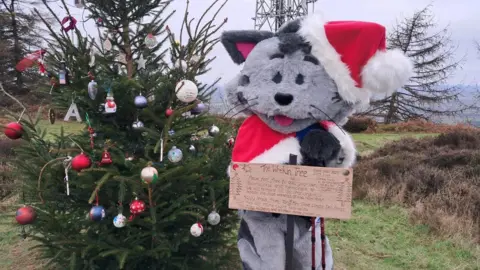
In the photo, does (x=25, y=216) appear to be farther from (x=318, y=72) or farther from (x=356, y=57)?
(x=356, y=57)

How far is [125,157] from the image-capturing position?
100 inches

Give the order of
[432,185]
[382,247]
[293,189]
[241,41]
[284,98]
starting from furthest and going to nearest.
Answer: [432,185], [382,247], [241,41], [284,98], [293,189]

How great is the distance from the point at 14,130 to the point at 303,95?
189cm

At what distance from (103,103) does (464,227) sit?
14.6ft

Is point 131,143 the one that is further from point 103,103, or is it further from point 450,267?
point 450,267

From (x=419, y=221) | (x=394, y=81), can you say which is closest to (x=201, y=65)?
(x=394, y=81)

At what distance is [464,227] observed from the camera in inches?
181

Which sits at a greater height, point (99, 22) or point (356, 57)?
point (99, 22)

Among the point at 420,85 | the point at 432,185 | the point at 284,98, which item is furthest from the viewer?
the point at 420,85

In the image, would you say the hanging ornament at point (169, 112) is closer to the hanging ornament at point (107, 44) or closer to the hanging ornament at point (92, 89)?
the hanging ornament at point (92, 89)

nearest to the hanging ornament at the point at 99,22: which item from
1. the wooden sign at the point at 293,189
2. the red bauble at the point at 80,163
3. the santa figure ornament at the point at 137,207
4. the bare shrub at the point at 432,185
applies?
the red bauble at the point at 80,163

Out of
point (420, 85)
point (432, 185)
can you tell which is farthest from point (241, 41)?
point (420, 85)

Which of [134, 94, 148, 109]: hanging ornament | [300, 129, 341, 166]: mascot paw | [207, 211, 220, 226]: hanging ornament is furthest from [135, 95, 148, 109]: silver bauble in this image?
[300, 129, 341, 166]: mascot paw

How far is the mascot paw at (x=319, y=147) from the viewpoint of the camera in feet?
7.75
